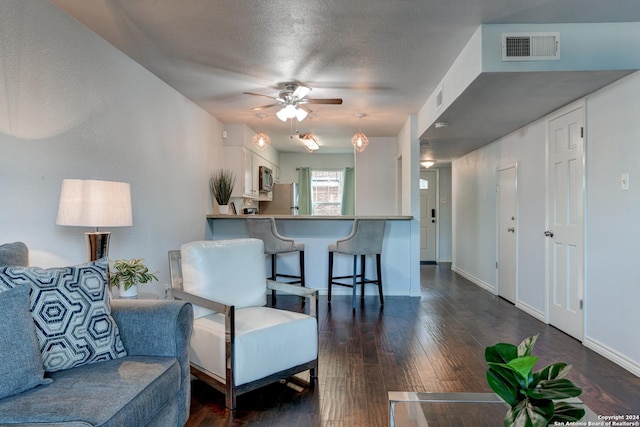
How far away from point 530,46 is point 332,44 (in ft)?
4.48

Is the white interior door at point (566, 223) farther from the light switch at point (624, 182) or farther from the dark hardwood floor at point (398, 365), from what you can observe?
the light switch at point (624, 182)

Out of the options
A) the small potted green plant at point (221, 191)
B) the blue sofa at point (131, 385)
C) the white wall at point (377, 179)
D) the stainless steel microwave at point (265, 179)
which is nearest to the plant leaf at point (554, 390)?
the blue sofa at point (131, 385)

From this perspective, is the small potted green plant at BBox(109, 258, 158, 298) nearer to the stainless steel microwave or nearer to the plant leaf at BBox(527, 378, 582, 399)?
the plant leaf at BBox(527, 378, 582, 399)

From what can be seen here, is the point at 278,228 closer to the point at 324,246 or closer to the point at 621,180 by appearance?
the point at 324,246

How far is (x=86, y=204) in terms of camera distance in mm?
1917

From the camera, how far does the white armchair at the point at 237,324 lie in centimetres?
196

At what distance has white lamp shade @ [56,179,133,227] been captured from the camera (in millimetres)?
1904

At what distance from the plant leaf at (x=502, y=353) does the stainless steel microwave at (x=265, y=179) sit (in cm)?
528

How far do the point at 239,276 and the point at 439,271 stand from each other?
16.6 feet

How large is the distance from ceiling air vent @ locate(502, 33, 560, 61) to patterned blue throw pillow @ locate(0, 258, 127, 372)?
279cm

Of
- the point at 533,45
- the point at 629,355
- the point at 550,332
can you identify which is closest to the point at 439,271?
the point at 550,332

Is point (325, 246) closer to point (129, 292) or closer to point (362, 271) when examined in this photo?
point (362, 271)

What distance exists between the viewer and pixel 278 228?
4.78m

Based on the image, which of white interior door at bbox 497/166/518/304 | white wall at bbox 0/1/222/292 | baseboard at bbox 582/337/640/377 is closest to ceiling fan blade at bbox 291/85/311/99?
white wall at bbox 0/1/222/292
